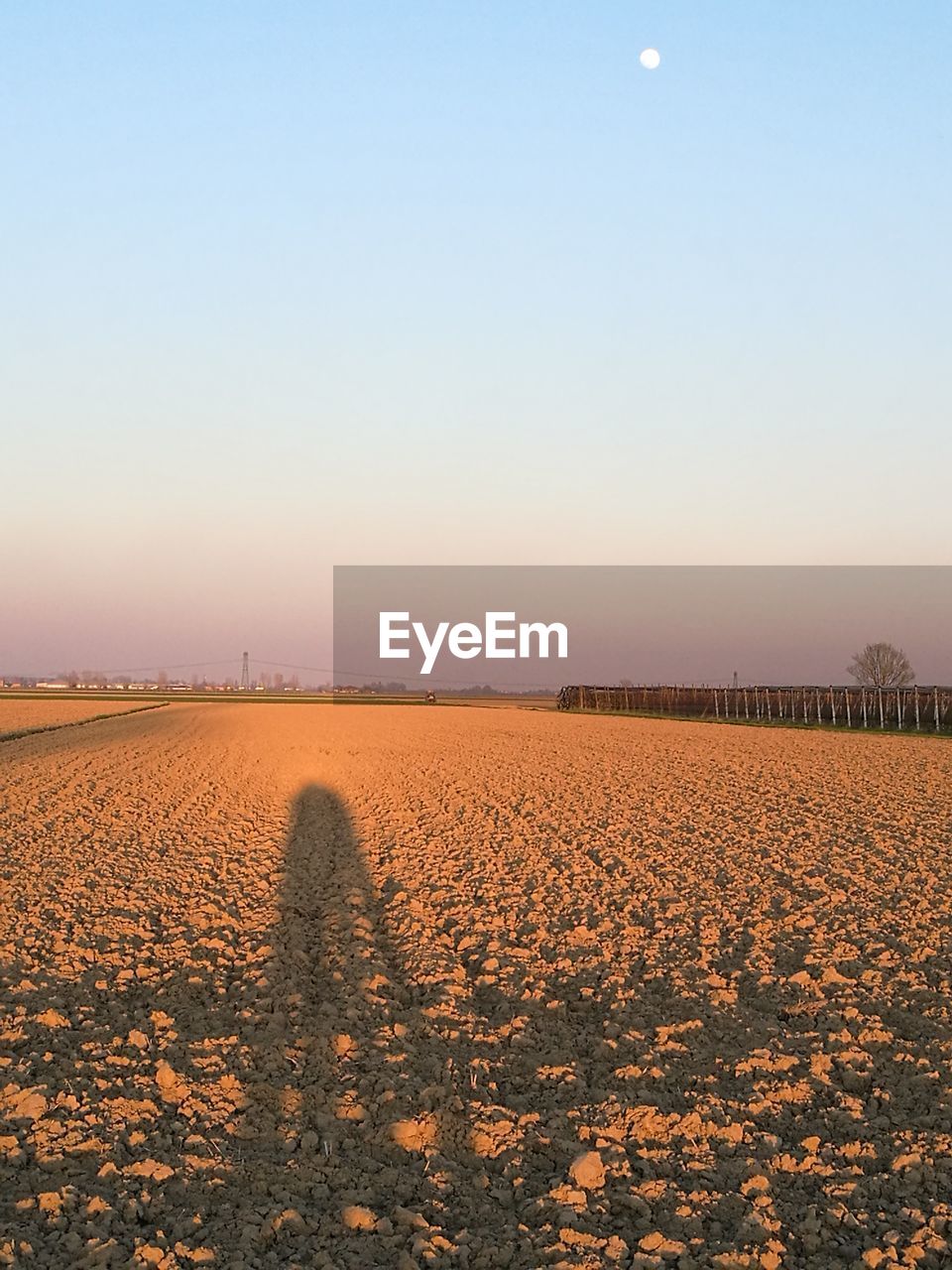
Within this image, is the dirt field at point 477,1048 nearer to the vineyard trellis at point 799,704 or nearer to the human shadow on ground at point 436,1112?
the human shadow on ground at point 436,1112

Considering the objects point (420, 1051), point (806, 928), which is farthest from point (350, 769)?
point (420, 1051)

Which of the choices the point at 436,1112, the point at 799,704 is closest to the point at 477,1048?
the point at 436,1112

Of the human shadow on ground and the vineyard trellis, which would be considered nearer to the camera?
the human shadow on ground

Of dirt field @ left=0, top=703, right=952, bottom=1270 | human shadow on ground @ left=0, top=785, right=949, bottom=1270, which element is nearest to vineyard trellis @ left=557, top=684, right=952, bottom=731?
dirt field @ left=0, top=703, right=952, bottom=1270

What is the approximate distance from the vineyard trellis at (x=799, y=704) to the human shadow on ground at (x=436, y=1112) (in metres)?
45.8

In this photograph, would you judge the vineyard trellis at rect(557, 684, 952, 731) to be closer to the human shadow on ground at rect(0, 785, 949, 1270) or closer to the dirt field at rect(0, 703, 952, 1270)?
the dirt field at rect(0, 703, 952, 1270)

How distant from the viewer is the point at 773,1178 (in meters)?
5.05

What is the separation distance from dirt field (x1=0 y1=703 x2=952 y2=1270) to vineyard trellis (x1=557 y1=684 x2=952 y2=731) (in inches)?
1515

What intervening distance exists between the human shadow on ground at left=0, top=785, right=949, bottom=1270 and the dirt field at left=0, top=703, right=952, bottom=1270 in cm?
2

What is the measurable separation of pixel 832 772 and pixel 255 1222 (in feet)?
74.1

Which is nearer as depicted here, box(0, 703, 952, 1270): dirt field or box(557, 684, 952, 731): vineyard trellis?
box(0, 703, 952, 1270): dirt field

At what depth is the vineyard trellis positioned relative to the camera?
50875 mm

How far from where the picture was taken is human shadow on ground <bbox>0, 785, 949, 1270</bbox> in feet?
15.1

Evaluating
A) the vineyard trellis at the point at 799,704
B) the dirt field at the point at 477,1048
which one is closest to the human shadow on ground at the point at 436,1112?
the dirt field at the point at 477,1048
